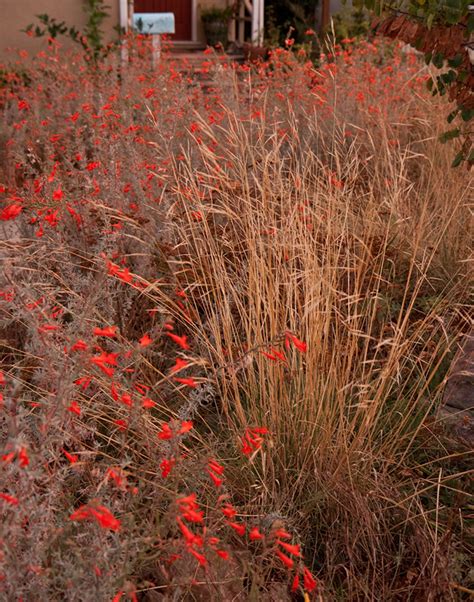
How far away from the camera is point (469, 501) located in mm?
2732

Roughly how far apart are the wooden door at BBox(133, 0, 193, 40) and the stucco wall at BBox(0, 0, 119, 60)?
98.4 inches

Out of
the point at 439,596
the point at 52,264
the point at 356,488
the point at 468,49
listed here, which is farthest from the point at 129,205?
the point at 439,596

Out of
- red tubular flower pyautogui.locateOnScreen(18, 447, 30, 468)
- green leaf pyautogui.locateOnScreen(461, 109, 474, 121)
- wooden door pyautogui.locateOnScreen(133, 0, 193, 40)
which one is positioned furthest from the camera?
wooden door pyautogui.locateOnScreen(133, 0, 193, 40)

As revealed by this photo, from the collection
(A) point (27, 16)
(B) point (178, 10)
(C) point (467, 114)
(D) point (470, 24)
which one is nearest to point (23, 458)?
(D) point (470, 24)

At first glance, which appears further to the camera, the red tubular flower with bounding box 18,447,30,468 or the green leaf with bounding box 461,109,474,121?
the green leaf with bounding box 461,109,474,121

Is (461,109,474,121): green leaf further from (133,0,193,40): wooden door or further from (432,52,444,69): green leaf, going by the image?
(133,0,193,40): wooden door

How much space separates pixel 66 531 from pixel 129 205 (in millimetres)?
2222

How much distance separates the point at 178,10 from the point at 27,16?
10.5 feet

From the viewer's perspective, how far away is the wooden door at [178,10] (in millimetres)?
13266

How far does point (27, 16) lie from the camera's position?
10867 mm

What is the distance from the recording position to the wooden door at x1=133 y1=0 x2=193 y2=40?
1327 centimetres

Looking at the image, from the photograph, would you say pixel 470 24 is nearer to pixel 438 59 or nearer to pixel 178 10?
pixel 438 59

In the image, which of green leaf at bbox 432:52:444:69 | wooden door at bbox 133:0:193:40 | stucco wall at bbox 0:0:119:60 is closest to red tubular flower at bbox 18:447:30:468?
green leaf at bbox 432:52:444:69

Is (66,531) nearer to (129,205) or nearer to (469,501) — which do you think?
(469,501)
